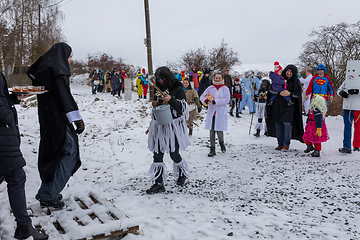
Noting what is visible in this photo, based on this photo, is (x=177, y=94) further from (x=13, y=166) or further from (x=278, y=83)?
(x=278, y=83)

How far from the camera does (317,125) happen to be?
19.3 feet

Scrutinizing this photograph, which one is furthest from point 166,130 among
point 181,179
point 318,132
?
point 318,132

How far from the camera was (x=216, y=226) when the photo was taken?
3.03 m

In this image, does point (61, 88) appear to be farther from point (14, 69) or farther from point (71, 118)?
point (14, 69)

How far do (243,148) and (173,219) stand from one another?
4212 mm

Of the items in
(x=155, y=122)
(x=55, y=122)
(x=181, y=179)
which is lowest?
(x=181, y=179)

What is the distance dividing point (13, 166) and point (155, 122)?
6.90 feet

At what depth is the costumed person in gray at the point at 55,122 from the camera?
315 centimetres

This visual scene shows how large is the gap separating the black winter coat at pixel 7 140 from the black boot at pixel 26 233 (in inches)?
21.5

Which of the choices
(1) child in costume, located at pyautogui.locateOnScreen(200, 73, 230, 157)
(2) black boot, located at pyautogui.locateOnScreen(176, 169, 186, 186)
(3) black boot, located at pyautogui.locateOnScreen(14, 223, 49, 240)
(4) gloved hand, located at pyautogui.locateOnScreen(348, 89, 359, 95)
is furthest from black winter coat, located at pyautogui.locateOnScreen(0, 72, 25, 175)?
(4) gloved hand, located at pyautogui.locateOnScreen(348, 89, 359, 95)

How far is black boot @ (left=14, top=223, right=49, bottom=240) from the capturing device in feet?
8.22

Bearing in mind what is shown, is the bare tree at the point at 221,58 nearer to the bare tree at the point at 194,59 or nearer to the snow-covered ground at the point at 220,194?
the bare tree at the point at 194,59

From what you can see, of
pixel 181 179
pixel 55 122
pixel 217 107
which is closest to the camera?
pixel 55 122

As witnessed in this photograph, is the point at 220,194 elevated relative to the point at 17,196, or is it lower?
lower
